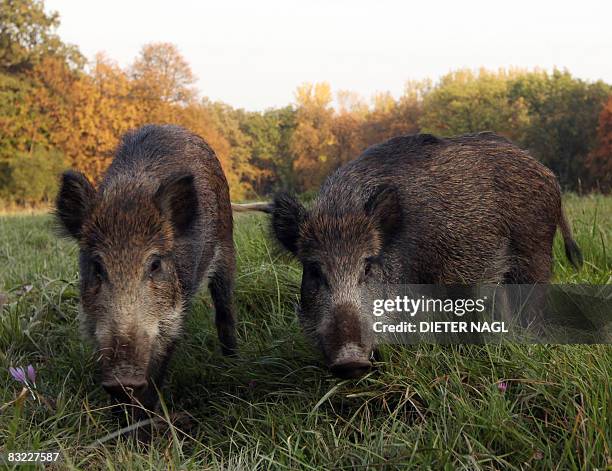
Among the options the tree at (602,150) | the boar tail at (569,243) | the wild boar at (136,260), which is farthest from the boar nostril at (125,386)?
the tree at (602,150)

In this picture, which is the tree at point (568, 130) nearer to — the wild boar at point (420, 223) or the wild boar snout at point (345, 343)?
the wild boar at point (420, 223)

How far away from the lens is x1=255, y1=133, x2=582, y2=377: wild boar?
3469 millimetres

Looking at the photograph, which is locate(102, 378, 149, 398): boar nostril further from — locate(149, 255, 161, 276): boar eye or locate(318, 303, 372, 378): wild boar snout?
locate(318, 303, 372, 378): wild boar snout

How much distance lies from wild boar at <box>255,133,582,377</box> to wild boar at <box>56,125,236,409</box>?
61 centimetres

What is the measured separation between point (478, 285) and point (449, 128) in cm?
4137

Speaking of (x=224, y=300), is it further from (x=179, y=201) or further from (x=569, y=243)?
(x=569, y=243)

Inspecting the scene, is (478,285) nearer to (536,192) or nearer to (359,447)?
(536,192)

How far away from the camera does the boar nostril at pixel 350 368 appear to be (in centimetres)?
294

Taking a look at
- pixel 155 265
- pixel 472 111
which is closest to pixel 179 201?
pixel 155 265

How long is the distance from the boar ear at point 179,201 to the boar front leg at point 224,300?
95cm

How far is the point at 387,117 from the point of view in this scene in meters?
48.8

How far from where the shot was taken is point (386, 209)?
3.69 metres

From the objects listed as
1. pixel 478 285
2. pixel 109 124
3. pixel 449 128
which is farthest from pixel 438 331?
pixel 449 128

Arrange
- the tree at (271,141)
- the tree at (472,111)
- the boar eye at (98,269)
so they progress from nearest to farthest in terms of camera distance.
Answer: the boar eye at (98,269) → the tree at (472,111) → the tree at (271,141)
